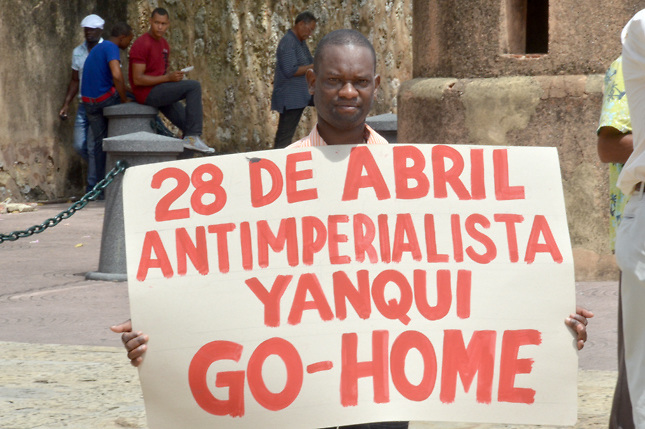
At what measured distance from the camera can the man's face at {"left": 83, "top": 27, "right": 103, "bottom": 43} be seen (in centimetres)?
1254

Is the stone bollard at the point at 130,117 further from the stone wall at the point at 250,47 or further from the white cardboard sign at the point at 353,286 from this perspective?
the white cardboard sign at the point at 353,286

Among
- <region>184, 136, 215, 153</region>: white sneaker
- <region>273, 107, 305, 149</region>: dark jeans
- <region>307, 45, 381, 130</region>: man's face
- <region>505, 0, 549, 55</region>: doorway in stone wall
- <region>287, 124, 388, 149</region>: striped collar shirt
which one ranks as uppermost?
<region>307, 45, 381, 130</region>: man's face

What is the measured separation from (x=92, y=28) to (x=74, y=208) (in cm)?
632

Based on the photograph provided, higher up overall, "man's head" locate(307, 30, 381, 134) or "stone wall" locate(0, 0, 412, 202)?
"man's head" locate(307, 30, 381, 134)

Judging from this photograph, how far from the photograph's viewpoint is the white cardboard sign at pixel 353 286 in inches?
114

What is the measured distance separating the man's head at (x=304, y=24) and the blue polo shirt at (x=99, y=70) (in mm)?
1933

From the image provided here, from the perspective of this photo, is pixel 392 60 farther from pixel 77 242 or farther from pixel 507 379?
pixel 507 379

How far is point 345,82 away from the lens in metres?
2.98

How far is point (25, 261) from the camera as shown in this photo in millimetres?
8727

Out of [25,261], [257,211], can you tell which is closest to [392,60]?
[25,261]

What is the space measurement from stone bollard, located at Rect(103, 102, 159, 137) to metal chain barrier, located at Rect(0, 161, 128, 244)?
4.92 metres

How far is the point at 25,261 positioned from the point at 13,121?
14.0ft

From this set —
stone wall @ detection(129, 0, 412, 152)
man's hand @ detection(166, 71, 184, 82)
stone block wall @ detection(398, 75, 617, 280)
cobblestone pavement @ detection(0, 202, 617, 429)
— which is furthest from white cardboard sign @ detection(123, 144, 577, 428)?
stone wall @ detection(129, 0, 412, 152)

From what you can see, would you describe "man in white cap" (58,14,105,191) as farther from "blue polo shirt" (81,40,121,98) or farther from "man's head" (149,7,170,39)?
"man's head" (149,7,170,39)
